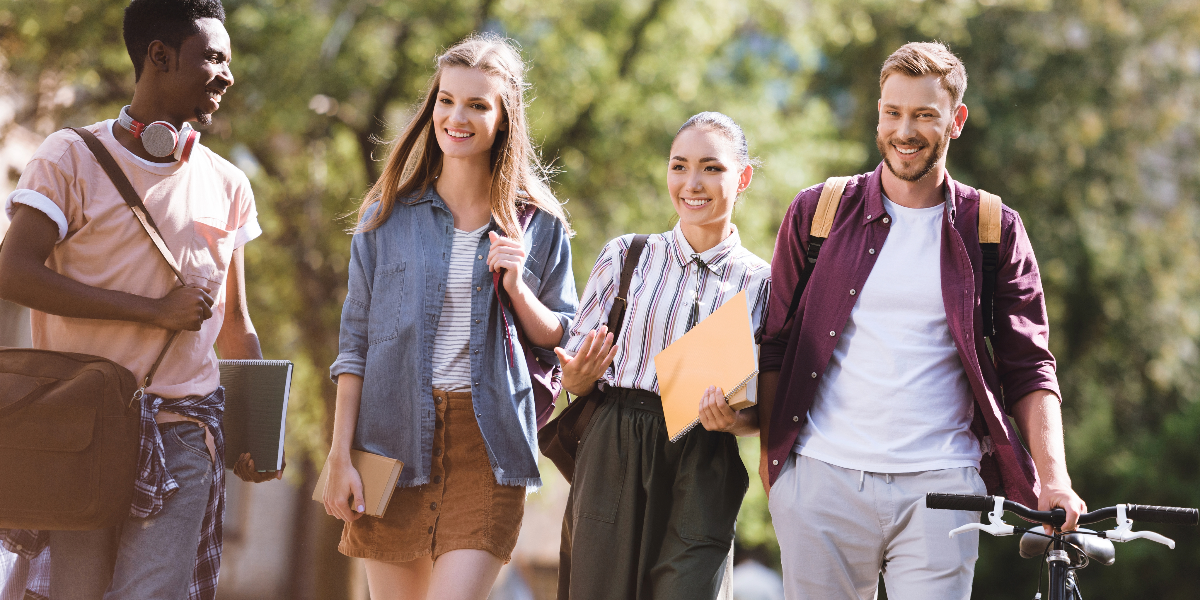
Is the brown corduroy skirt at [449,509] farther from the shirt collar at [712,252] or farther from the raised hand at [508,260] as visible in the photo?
the shirt collar at [712,252]

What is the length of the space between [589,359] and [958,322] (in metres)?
1.06

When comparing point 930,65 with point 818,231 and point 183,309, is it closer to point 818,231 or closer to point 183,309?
point 818,231

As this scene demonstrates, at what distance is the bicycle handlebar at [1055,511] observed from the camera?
8.24 feet

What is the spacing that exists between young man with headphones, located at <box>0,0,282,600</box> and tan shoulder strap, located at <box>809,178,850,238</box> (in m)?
1.77

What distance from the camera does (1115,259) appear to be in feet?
52.6

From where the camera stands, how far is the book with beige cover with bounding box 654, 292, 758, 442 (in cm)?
300

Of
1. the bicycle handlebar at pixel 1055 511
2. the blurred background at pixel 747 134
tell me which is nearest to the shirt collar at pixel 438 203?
the bicycle handlebar at pixel 1055 511

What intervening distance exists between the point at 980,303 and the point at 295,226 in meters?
8.63

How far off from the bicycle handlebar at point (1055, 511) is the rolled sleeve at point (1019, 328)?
0.51 metres

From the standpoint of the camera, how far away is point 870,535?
9.98 feet

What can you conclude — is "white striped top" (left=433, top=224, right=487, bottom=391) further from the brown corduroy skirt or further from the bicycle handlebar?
the bicycle handlebar

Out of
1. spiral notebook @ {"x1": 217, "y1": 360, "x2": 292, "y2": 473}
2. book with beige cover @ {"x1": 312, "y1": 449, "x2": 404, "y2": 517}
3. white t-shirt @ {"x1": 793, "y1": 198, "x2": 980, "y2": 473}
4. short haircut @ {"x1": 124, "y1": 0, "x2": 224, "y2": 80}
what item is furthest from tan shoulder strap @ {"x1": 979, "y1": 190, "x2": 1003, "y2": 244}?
short haircut @ {"x1": 124, "y1": 0, "x2": 224, "y2": 80}

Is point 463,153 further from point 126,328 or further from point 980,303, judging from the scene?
point 980,303

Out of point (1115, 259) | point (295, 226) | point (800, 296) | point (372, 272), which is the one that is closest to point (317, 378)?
point (295, 226)
